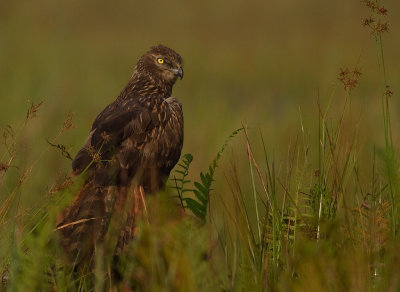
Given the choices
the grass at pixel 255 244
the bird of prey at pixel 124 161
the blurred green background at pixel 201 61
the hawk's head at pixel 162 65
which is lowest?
the grass at pixel 255 244

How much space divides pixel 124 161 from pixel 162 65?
126 cm

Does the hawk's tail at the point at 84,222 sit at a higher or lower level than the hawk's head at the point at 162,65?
lower

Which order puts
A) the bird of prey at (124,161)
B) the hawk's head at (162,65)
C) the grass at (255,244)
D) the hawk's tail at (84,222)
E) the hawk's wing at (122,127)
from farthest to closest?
1. the hawk's head at (162,65)
2. the hawk's wing at (122,127)
3. the bird of prey at (124,161)
4. the hawk's tail at (84,222)
5. the grass at (255,244)

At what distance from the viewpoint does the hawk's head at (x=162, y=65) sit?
5672 mm

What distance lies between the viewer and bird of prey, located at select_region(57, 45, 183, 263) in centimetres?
395

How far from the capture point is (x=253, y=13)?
19.3 metres

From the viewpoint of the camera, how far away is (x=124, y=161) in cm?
457

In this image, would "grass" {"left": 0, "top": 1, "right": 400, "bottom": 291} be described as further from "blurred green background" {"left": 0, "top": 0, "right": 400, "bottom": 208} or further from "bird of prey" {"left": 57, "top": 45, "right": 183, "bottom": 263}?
"blurred green background" {"left": 0, "top": 0, "right": 400, "bottom": 208}

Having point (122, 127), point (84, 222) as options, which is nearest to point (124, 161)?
point (122, 127)

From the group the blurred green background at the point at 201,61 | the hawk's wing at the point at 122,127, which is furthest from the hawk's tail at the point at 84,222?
the blurred green background at the point at 201,61

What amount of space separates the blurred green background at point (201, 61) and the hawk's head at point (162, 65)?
0.70m

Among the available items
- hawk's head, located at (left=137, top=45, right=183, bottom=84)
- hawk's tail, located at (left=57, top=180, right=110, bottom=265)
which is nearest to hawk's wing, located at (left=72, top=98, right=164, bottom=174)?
hawk's tail, located at (left=57, top=180, right=110, bottom=265)

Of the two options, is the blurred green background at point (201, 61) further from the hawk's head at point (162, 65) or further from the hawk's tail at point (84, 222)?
the hawk's tail at point (84, 222)

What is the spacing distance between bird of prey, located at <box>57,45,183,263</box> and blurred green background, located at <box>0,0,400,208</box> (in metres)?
0.63
